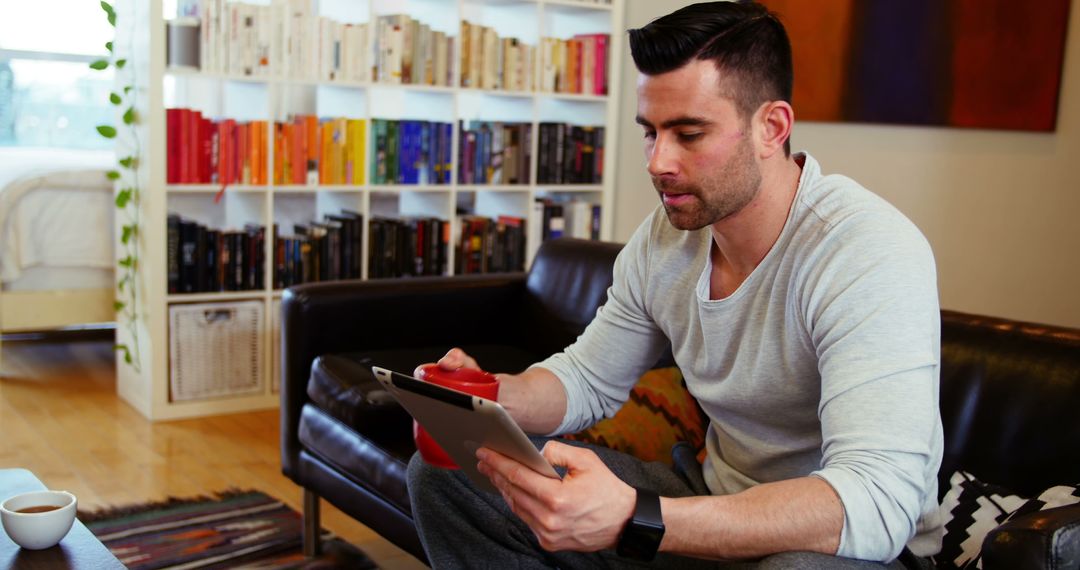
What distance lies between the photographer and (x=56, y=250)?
4.23 meters

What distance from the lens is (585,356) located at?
186cm

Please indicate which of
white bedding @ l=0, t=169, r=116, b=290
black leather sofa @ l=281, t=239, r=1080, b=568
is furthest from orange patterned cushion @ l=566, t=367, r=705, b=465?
white bedding @ l=0, t=169, r=116, b=290

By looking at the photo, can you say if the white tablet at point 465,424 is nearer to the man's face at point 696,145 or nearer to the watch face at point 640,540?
the watch face at point 640,540

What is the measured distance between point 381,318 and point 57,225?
73.9 inches

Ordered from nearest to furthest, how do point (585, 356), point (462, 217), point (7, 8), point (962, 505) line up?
point (962, 505), point (585, 356), point (462, 217), point (7, 8)

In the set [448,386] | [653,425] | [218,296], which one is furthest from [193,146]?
[448,386]

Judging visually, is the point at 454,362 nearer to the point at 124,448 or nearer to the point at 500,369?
the point at 500,369

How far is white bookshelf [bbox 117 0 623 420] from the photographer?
372 centimetres

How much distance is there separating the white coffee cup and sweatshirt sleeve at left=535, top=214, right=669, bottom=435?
75 cm

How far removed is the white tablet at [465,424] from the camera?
1276 millimetres

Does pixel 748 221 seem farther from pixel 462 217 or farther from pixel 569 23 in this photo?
pixel 569 23

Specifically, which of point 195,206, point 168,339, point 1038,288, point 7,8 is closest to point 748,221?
point 1038,288

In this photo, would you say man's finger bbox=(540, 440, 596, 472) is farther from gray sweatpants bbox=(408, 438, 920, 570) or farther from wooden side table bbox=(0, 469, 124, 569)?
wooden side table bbox=(0, 469, 124, 569)

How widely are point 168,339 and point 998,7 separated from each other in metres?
2.79
